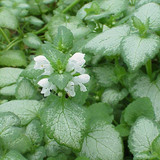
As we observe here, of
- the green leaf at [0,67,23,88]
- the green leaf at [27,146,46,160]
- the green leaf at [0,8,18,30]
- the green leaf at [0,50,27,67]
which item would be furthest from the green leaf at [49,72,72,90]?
the green leaf at [0,8,18,30]

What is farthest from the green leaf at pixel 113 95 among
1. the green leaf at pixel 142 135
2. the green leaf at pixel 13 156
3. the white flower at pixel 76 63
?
the green leaf at pixel 13 156

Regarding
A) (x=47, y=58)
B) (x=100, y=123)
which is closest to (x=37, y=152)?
(x=100, y=123)

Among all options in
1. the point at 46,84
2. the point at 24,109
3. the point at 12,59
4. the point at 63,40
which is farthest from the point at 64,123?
the point at 12,59

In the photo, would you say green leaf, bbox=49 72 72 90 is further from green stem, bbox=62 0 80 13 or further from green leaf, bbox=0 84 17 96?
green stem, bbox=62 0 80 13

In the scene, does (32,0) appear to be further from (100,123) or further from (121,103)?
(100,123)

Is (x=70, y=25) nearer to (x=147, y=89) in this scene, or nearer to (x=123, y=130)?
(x=147, y=89)
